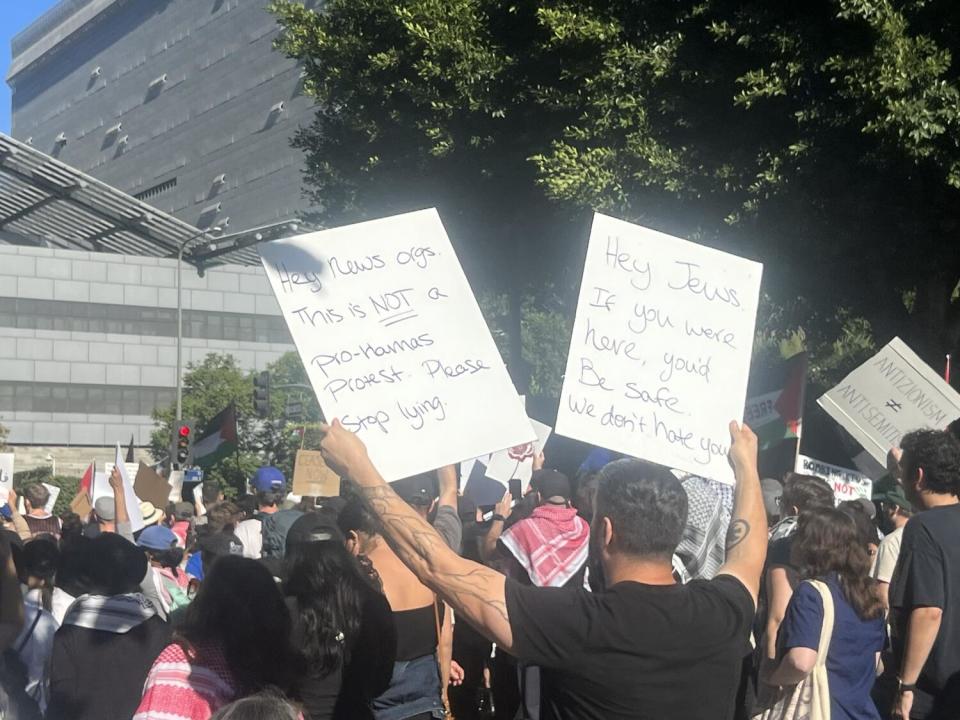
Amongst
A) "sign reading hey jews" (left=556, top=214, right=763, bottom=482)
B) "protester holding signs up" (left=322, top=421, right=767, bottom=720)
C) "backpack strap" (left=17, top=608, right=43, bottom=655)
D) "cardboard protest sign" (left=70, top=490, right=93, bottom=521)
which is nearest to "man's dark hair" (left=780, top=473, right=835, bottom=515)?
"sign reading hey jews" (left=556, top=214, right=763, bottom=482)

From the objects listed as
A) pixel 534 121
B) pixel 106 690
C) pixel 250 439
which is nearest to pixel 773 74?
pixel 534 121

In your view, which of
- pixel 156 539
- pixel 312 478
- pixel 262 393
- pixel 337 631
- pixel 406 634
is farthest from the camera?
pixel 262 393

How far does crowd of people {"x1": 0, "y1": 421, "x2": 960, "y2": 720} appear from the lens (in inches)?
116

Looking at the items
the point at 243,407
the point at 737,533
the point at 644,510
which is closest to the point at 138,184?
the point at 243,407

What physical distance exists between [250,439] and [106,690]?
47.2 metres

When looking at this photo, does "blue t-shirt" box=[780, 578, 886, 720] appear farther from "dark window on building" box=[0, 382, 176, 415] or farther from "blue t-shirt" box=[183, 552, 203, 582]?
"dark window on building" box=[0, 382, 176, 415]

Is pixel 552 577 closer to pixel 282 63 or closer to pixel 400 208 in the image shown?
pixel 400 208

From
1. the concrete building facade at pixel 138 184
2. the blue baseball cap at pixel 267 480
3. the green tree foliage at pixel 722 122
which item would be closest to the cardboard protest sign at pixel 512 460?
the blue baseball cap at pixel 267 480

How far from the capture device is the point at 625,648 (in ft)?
9.55

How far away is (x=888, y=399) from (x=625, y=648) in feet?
18.5

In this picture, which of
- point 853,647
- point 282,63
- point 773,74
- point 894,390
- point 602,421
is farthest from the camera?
point 282,63

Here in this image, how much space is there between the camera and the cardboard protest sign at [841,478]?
28.9ft

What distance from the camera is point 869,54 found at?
11953mm

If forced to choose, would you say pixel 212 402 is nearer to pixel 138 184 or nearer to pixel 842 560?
pixel 138 184
